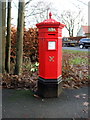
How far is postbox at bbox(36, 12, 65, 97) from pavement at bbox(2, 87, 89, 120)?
22 centimetres

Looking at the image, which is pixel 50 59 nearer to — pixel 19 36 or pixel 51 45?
pixel 51 45

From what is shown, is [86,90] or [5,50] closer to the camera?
[86,90]

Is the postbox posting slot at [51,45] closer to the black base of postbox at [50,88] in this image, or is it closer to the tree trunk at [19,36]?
the black base of postbox at [50,88]

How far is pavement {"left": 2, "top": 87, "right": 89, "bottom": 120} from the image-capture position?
301 centimetres

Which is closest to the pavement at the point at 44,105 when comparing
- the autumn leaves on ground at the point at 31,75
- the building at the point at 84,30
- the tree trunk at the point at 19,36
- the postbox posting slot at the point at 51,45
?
the autumn leaves on ground at the point at 31,75

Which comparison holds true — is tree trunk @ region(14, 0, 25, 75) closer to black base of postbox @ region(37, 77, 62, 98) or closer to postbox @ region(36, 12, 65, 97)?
postbox @ region(36, 12, 65, 97)

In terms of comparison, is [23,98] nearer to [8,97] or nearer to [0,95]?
[8,97]

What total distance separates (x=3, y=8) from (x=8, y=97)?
3.09 meters

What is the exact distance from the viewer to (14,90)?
4.34 meters

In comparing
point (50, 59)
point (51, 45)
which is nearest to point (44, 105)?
point (50, 59)

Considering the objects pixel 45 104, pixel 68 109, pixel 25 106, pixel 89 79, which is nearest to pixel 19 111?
pixel 25 106

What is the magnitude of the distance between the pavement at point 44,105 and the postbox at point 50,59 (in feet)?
0.72

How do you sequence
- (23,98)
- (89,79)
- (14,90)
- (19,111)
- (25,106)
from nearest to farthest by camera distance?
(19,111) → (25,106) → (23,98) → (14,90) → (89,79)

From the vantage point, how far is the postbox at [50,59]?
12.1 ft
